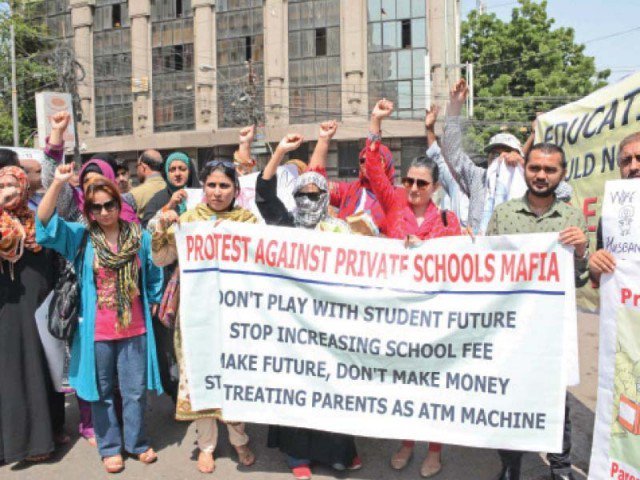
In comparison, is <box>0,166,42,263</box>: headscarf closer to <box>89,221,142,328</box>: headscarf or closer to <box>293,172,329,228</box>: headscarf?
<box>89,221,142,328</box>: headscarf

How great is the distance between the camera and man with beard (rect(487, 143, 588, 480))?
3020mm

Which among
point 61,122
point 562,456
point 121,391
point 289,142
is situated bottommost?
point 562,456

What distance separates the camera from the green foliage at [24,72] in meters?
27.1

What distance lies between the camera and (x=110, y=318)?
3.48 meters

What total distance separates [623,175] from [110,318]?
294cm

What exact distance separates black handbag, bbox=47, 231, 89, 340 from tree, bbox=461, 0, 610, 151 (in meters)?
23.3

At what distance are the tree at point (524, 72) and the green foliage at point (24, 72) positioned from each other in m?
20.3

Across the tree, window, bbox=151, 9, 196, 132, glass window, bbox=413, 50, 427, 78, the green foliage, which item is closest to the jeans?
the tree

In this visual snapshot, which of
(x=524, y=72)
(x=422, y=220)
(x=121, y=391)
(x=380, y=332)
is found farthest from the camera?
(x=524, y=72)

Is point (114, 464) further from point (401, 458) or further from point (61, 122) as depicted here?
point (61, 122)

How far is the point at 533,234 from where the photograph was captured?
9.73 ft

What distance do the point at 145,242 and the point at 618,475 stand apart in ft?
9.31

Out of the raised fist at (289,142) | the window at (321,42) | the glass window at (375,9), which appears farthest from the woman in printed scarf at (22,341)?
the glass window at (375,9)

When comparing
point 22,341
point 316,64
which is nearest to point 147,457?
point 22,341
